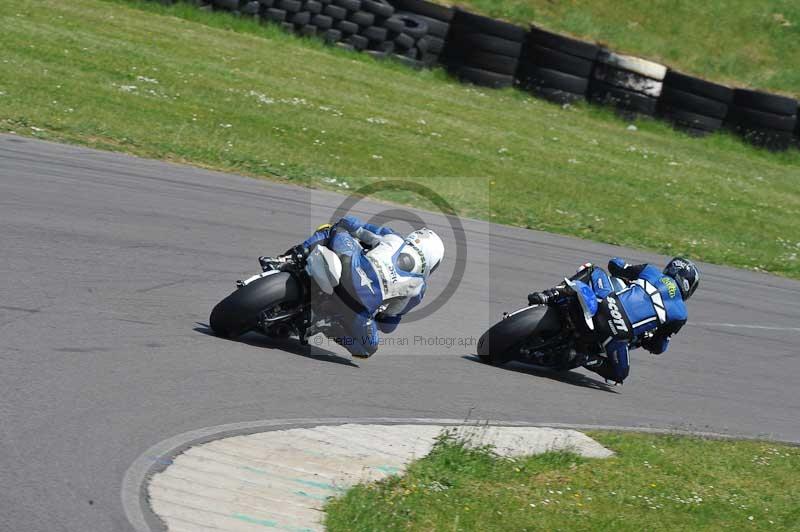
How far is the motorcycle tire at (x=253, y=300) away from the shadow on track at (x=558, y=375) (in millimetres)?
2072

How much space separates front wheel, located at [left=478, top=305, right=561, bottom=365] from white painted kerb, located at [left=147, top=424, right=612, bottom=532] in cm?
179

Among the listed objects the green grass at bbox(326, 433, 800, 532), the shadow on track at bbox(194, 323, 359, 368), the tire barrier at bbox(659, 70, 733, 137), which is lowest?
the shadow on track at bbox(194, 323, 359, 368)

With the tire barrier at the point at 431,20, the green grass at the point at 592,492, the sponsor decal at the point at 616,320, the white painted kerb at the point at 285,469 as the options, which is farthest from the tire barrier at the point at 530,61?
the white painted kerb at the point at 285,469

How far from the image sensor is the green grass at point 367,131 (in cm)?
1485

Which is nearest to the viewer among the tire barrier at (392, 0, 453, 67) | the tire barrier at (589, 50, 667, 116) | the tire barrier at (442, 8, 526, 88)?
the tire barrier at (392, 0, 453, 67)

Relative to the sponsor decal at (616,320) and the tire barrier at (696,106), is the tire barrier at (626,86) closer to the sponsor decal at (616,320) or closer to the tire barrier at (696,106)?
the tire barrier at (696,106)

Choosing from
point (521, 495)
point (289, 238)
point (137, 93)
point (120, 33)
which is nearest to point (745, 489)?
point (521, 495)

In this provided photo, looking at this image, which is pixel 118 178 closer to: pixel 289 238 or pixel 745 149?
pixel 289 238

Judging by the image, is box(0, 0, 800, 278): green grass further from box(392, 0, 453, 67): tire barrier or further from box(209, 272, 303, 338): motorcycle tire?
box(209, 272, 303, 338): motorcycle tire

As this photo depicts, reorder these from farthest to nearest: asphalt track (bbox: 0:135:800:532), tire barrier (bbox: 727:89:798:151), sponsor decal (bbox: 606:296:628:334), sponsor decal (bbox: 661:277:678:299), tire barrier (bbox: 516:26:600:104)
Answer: tire barrier (bbox: 727:89:798:151) < tire barrier (bbox: 516:26:600:104) < sponsor decal (bbox: 661:277:678:299) < sponsor decal (bbox: 606:296:628:334) < asphalt track (bbox: 0:135:800:532)

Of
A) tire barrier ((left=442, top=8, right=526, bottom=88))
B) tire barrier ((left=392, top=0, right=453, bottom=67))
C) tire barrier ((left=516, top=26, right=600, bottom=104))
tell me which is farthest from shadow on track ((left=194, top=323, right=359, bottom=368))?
tire barrier ((left=516, top=26, right=600, bottom=104))

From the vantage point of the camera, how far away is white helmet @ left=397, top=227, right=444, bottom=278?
24.5 ft

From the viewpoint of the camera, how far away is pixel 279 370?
283 inches

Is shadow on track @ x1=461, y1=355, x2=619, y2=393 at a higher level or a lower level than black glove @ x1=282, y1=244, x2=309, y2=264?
lower
